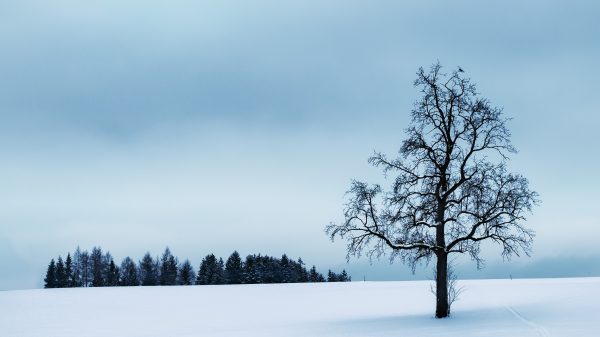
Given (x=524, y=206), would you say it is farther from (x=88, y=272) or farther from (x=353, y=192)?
(x=88, y=272)

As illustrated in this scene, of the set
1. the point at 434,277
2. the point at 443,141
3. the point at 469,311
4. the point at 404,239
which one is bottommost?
the point at 469,311

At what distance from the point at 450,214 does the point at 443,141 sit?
141 inches

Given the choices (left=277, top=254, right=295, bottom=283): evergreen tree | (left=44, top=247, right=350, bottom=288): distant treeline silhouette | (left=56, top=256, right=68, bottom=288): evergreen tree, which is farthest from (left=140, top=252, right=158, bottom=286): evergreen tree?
(left=277, top=254, right=295, bottom=283): evergreen tree

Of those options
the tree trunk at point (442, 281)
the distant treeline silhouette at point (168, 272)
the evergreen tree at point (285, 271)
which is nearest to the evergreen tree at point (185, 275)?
the distant treeline silhouette at point (168, 272)

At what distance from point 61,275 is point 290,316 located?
98279 millimetres

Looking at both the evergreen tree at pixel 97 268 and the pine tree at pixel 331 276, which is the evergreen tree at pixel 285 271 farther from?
the evergreen tree at pixel 97 268

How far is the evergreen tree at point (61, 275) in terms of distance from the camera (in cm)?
11538

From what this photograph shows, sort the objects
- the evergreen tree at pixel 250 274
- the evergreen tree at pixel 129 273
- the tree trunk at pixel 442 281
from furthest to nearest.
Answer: the evergreen tree at pixel 129 273 < the evergreen tree at pixel 250 274 < the tree trunk at pixel 442 281

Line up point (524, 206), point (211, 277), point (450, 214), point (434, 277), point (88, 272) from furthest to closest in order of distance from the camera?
Answer: point (88, 272)
point (211, 277)
point (434, 277)
point (450, 214)
point (524, 206)

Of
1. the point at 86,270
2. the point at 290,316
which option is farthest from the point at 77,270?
the point at 290,316

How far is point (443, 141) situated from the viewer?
26062 mm

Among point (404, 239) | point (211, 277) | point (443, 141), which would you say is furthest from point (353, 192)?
point (211, 277)

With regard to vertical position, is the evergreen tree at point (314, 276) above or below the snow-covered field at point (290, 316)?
below

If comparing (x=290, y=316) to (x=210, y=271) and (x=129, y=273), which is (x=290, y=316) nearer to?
(x=210, y=271)
